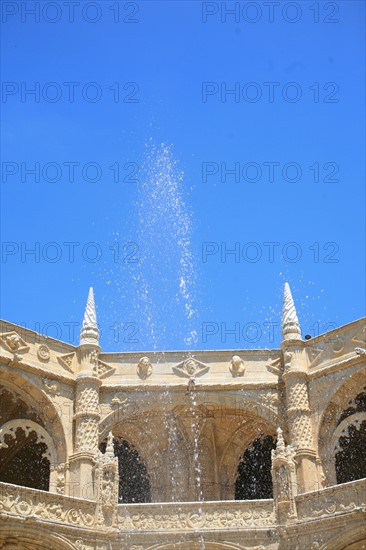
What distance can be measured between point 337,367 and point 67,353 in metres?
8.62

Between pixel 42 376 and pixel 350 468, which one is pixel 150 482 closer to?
pixel 42 376

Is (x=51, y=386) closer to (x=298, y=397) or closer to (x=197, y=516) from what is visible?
(x=197, y=516)

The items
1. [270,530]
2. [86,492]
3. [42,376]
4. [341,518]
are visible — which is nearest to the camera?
[341,518]

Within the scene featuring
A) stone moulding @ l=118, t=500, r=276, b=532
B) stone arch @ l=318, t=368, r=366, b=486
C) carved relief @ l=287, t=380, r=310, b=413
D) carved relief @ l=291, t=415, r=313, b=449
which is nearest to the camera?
stone moulding @ l=118, t=500, r=276, b=532

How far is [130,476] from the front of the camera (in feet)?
97.4

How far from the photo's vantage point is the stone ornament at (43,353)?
26.3 m

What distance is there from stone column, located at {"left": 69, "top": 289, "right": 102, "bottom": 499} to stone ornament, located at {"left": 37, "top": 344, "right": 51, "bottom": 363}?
1.10m

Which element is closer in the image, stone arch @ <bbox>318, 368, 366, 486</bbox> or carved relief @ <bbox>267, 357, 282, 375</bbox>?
stone arch @ <bbox>318, 368, 366, 486</bbox>

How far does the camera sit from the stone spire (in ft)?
90.0

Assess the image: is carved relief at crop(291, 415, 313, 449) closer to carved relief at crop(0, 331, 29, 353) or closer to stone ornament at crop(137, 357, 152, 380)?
stone ornament at crop(137, 357, 152, 380)

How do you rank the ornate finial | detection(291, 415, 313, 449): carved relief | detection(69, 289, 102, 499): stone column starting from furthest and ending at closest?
1. the ornate finial
2. detection(291, 415, 313, 449): carved relief
3. detection(69, 289, 102, 499): stone column

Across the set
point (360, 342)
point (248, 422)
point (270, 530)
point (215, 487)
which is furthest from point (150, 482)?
point (360, 342)

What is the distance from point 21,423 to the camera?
26516 millimetres

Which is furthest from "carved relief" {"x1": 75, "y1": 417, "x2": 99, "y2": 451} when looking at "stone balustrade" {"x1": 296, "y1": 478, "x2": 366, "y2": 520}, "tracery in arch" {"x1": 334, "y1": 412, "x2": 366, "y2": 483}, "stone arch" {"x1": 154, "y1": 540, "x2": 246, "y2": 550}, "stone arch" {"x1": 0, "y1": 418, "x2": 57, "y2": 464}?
"tracery in arch" {"x1": 334, "y1": 412, "x2": 366, "y2": 483}
